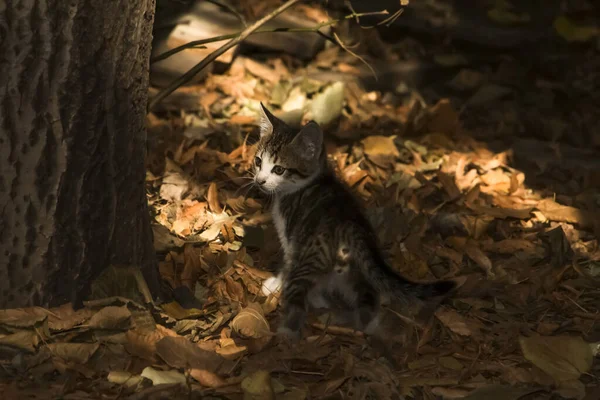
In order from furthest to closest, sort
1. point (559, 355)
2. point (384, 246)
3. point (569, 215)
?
1. point (569, 215)
2. point (384, 246)
3. point (559, 355)

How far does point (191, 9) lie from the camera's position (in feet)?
28.4

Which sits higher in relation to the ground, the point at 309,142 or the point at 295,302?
the point at 309,142

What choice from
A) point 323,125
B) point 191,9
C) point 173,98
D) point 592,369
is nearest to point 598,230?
point 592,369

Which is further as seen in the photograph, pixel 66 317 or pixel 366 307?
pixel 366 307

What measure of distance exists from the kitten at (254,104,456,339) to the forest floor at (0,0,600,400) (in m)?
0.17

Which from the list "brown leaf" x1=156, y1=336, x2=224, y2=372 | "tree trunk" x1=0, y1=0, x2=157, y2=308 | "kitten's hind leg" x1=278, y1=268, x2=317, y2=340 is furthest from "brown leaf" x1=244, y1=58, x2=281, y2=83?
"brown leaf" x1=156, y1=336, x2=224, y2=372

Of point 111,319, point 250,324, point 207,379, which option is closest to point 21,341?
point 111,319

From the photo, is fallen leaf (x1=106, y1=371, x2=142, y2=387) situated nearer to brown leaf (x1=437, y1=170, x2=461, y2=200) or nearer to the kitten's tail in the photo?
the kitten's tail

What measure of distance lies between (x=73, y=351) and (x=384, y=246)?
2385 millimetres

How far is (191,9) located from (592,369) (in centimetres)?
569

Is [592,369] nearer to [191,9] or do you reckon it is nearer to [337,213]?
[337,213]

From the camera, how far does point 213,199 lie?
6156mm

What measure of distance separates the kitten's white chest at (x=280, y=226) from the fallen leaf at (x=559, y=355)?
163 centimetres

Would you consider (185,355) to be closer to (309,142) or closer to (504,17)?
(309,142)
